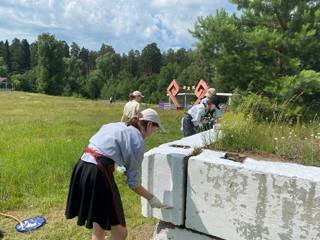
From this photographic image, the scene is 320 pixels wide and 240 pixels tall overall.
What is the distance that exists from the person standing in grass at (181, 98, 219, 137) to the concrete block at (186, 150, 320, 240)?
3101 millimetres

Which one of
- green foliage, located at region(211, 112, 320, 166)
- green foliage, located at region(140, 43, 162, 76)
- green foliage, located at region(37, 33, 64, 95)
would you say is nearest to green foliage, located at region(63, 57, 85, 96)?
green foliage, located at region(37, 33, 64, 95)

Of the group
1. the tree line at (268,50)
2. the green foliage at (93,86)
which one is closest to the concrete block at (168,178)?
the tree line at (268,50)

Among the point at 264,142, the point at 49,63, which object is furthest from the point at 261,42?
the point at 49,63

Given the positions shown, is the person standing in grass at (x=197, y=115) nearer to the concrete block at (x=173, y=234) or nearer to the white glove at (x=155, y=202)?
the concrete block at (x=173, y=234)

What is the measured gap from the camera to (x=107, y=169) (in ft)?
10.6

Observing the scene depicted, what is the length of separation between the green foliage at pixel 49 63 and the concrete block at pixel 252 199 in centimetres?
6214

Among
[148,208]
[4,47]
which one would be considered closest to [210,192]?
[148,208]

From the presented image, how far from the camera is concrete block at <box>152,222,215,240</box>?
145 inches

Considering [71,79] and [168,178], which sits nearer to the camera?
[168,178]

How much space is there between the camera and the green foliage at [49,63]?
6217 cm

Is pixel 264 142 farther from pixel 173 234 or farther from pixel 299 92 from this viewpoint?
pixel 299 92

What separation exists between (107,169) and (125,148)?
0.23 metres

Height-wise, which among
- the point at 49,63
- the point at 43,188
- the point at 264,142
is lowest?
the point at 43,188

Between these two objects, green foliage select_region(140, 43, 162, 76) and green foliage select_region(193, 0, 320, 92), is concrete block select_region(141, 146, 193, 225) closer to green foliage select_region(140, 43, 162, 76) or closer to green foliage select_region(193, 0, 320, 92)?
green foliage select_region(193, 0, 320, 92)
